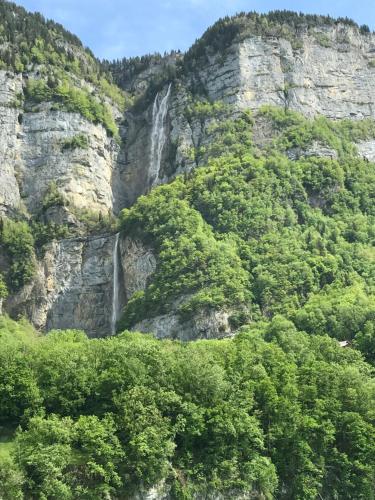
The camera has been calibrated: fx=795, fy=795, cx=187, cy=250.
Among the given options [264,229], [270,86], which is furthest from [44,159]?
[270,86]

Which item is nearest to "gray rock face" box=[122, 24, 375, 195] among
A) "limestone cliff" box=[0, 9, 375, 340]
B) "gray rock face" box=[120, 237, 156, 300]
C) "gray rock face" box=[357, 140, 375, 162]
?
"limestone cliff" box=[0, 9, 375, 340]

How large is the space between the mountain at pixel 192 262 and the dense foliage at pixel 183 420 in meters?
0.13

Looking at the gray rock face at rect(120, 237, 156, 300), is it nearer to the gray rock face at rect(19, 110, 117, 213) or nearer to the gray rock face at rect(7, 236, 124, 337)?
the gray rock face at rect(7, 236, 124, 337)

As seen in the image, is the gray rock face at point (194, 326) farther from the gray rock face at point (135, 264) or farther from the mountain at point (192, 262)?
the gray rock face at point (135, 264)

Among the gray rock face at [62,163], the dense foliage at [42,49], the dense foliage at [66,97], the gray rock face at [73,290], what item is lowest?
the gray rock face at [73,290]

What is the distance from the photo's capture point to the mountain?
168 ft

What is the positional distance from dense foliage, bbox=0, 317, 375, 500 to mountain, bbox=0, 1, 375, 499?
133 mm

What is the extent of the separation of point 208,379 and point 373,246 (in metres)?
45.7

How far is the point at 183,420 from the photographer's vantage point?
51.5 m

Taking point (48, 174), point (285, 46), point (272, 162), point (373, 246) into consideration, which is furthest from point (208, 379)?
point (285, 46)

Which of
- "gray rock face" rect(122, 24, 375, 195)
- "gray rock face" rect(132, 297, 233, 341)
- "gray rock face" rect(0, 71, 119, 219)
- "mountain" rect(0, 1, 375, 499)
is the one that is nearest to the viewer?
"mountain" rect(0, 1, 375, 499)

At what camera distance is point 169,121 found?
408ft

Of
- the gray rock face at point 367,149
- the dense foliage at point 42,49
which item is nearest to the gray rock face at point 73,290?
the dense foliage at point 42,49

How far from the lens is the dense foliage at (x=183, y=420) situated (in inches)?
1860
